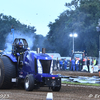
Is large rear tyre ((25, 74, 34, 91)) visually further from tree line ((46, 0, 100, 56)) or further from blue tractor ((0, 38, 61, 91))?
tree line ((46, 0, 100, 56))

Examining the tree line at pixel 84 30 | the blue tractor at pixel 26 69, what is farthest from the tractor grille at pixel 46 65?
the tree line at pixel 84 30

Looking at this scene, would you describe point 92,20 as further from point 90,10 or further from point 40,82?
point 40,82

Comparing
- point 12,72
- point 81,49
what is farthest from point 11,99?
point 81,49

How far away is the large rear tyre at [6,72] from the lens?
1409 centimetres

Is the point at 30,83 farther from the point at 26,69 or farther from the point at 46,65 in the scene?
the point at 26,69

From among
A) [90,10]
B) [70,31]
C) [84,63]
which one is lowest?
[84,63]

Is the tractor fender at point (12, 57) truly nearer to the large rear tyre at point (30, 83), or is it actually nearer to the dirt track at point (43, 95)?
the large rear tyre at point (30, 83)

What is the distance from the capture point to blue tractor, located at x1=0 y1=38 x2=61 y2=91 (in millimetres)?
13195

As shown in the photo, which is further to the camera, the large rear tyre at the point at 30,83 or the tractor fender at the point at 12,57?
the tractor fender at the point at 12,57

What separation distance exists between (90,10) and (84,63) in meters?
31.7

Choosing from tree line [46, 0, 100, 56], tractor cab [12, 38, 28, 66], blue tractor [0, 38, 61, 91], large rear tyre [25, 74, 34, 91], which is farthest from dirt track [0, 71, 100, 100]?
tree line [46, 0, 100, 56]

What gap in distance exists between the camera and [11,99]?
9.73 metres

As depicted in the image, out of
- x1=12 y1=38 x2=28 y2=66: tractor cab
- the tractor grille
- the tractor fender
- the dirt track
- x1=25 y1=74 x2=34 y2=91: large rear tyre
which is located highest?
x1=12 y1=38 x2=28 y2=66: tractor cab

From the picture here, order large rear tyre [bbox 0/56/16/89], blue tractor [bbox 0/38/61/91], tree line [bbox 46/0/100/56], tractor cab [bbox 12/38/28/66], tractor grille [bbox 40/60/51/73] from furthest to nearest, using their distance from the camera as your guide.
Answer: tree line [bbox 46/0/100/56]
tractor cab [bbox 12/38/28/66]
large rear tyre [bbox 0/56/16/89]
tractor grille [bbox 40/60/51/73]
blue tractor [bbox 0/38/61/91]
